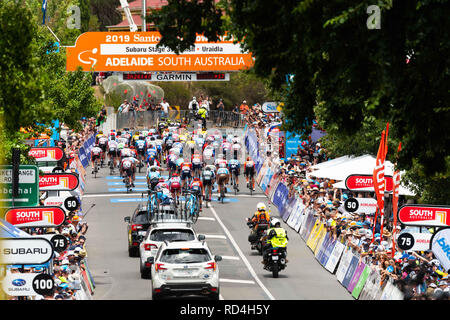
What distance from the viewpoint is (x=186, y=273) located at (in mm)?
20891

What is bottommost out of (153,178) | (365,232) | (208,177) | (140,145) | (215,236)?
(215,236)

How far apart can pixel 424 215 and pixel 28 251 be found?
28.4ft

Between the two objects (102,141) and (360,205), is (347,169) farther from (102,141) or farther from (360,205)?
(102,141)

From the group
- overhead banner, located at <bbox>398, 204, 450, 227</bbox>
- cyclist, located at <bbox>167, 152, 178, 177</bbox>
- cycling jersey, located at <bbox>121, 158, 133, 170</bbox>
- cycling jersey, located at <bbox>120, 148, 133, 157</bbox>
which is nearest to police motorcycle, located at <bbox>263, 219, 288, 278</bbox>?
overhead banner, located at <bbox>398, 204, 450, 227</bbox>

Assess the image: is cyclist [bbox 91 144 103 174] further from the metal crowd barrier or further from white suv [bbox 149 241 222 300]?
white suv [bbox 149 241 222 300]

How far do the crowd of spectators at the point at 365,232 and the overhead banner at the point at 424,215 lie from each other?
69 centimetres

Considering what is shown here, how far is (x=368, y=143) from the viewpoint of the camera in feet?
117

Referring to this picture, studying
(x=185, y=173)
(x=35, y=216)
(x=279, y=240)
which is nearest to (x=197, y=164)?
(x=185, y=173)

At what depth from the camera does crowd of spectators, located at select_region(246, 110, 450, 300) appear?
741 inches

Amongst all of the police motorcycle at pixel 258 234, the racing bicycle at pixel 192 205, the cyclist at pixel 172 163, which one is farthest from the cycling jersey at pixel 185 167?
the police motorcycle at pixel 258 234

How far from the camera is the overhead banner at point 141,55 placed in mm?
54750

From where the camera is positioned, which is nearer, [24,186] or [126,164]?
[24,186]

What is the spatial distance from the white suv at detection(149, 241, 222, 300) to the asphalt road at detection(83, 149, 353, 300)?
1.86 m

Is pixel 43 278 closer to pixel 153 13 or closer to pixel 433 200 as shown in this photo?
pixel 153 13
